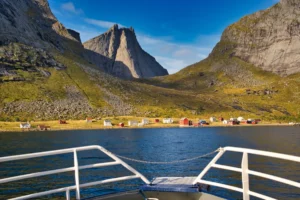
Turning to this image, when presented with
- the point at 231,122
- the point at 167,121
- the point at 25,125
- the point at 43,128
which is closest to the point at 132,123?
the point at 167,121

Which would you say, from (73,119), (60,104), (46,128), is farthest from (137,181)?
(60,104)

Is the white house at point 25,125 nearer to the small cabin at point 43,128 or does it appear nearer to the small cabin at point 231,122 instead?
the small cabin at point 43,128

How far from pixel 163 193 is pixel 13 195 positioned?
20.8 m

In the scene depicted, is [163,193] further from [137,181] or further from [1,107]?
[1,107]

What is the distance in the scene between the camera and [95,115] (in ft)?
626

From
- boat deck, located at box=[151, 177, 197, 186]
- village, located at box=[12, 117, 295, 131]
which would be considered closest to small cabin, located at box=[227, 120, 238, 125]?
village, located at box=[12, 117, 295, 131]

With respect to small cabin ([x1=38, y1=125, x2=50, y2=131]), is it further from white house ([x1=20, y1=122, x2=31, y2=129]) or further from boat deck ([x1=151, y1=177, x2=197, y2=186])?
boat deck ([x1=151, y1=177, x2=197, y2=186])

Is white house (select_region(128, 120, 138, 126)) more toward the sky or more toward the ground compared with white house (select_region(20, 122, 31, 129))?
A: more toward the ground

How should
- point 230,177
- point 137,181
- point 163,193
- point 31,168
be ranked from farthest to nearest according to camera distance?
point 31,168 → point 230,177 → point 137,181 → point 163,193

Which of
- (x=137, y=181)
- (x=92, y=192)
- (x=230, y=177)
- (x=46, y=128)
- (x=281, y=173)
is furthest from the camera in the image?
(x=46, y=128)

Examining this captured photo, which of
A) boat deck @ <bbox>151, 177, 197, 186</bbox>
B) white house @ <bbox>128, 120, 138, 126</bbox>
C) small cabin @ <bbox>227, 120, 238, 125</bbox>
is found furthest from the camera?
small cabin @ <bbox>227, 120, 238, 125</bbox>

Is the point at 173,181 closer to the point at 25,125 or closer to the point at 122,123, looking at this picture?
the point at 25,125

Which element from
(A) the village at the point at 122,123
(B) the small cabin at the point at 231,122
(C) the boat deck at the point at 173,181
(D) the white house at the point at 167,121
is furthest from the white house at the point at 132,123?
A: (C) the boat deck at the point at 173,181

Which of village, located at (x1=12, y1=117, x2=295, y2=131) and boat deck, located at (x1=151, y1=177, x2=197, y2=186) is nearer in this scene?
boat deck, located at (x1=151, y1=177, x2=197, y2=186)
